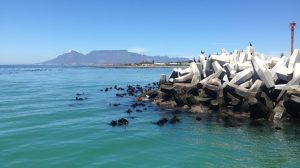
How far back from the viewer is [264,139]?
72.6ft

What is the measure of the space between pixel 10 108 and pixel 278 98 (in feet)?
79.1

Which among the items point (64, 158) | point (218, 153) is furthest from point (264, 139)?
point (64, 158)

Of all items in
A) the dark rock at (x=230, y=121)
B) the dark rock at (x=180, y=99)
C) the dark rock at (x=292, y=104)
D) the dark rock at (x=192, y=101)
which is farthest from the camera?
the dark rock at (x=180, y=99)

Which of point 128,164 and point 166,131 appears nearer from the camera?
point 128,164

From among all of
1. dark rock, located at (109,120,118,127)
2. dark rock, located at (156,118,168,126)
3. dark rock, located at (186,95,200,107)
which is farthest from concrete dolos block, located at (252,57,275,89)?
dark rock, located at (109,120,118,127)

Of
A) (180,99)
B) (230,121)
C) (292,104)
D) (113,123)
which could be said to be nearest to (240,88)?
(230,121)

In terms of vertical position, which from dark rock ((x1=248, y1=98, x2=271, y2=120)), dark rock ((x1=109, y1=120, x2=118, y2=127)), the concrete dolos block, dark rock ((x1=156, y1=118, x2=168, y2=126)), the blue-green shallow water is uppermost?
the concrete dolos block

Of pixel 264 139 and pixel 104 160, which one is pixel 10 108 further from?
pixel 264 139

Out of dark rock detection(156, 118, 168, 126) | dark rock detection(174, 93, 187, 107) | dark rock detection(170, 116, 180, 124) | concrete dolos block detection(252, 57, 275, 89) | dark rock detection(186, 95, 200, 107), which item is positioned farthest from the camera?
dark rock detection(174, 93, 187, 107)

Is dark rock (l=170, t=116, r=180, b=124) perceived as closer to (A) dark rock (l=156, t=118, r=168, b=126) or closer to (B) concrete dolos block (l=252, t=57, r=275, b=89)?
(A) dark rock (l=156, t=118, r=168, b=126)

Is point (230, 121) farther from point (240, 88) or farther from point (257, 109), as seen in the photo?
point (240, 88)

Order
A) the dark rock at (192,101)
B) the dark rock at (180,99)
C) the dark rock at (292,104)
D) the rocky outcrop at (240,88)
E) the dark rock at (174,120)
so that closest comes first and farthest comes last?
the dark rock at (292,104) < the dark rock at (174,120) < the rocky outcrop at (240,88) < the dark rock at (192,101) < the dark rock at (180,99)

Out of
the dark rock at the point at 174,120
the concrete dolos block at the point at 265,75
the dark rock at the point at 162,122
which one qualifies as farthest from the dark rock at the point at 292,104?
the dark rock at the point at 162,122

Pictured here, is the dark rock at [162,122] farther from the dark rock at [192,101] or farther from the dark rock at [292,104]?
the dark rock at [292,104]
